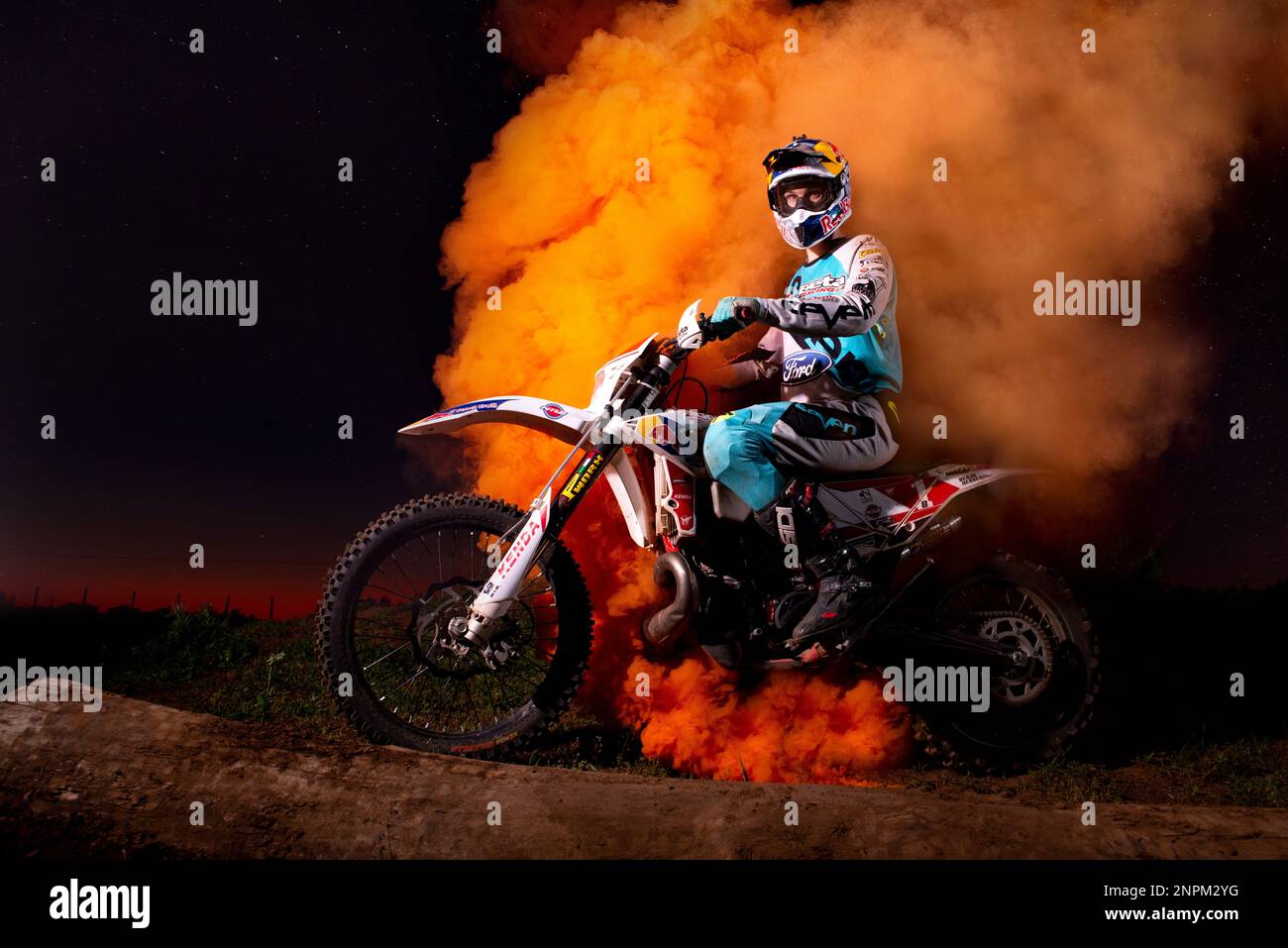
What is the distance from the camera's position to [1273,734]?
7926 millimetres

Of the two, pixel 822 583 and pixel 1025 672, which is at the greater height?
pixel 822 583

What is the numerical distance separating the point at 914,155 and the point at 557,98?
3275 mm

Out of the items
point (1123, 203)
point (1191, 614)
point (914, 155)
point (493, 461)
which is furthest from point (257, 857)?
point (1191, 614)

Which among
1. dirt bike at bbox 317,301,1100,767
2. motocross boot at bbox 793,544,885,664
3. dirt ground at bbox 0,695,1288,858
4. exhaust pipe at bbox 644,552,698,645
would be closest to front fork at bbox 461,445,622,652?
dirt bike at bbox 317,301,1100,767

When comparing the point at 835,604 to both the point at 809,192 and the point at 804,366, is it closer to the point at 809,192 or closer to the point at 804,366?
the point at 804,366

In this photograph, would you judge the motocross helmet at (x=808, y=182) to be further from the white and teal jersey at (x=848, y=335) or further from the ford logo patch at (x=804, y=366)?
the ford logo patch at (x=804, y=366)

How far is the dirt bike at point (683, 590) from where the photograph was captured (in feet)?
20.3

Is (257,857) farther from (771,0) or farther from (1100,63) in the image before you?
(1100,63)

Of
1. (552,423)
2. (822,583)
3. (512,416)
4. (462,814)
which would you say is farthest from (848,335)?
(462,814)

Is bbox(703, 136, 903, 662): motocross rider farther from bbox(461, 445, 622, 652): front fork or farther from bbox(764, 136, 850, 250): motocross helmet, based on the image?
bbox(461, 445, 622, 652): front fork

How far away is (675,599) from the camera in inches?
252

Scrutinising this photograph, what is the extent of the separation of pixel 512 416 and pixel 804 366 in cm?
211

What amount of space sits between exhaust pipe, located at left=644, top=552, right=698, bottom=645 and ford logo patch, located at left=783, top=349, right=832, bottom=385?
1574 mm

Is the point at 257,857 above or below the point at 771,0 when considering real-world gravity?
below
